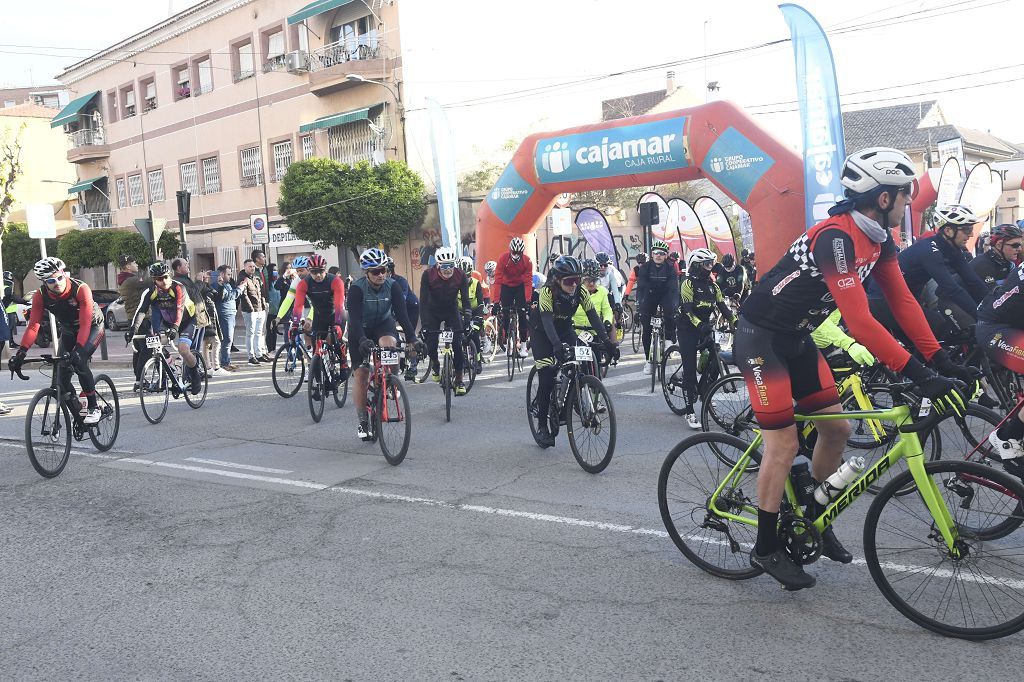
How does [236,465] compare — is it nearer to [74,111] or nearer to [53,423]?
[53,423]

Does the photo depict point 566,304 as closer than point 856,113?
Yes

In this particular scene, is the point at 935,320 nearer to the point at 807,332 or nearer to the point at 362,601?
the point at 807,332

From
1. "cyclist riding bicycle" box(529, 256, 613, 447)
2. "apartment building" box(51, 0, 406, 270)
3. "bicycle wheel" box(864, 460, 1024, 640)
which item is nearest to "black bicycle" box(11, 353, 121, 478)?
"cyclist riding bicycle" box(529, 256, 613, 447)

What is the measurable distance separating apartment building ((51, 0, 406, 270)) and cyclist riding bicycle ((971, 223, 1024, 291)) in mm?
22974

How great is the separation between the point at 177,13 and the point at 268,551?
37.0m

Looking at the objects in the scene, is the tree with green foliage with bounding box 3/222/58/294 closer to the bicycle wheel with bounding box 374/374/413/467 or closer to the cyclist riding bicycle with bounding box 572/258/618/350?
the cyclist riding bicycle with bounding box 572/258/618/350

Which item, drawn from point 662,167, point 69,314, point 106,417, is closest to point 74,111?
point 662,167

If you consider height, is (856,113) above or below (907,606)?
above

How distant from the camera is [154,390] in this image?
1068cm

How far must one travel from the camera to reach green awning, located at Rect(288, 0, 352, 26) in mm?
28875

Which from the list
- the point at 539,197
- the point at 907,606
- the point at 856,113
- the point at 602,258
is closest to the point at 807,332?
the point at 907,606

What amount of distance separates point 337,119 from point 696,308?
2333 centimetres

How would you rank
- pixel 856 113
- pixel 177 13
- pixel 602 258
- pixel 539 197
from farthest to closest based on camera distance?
pixel 856 113 < pixel 177 13 < pixel 539 197 < pixel 602 258

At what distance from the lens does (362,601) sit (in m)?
4.47
